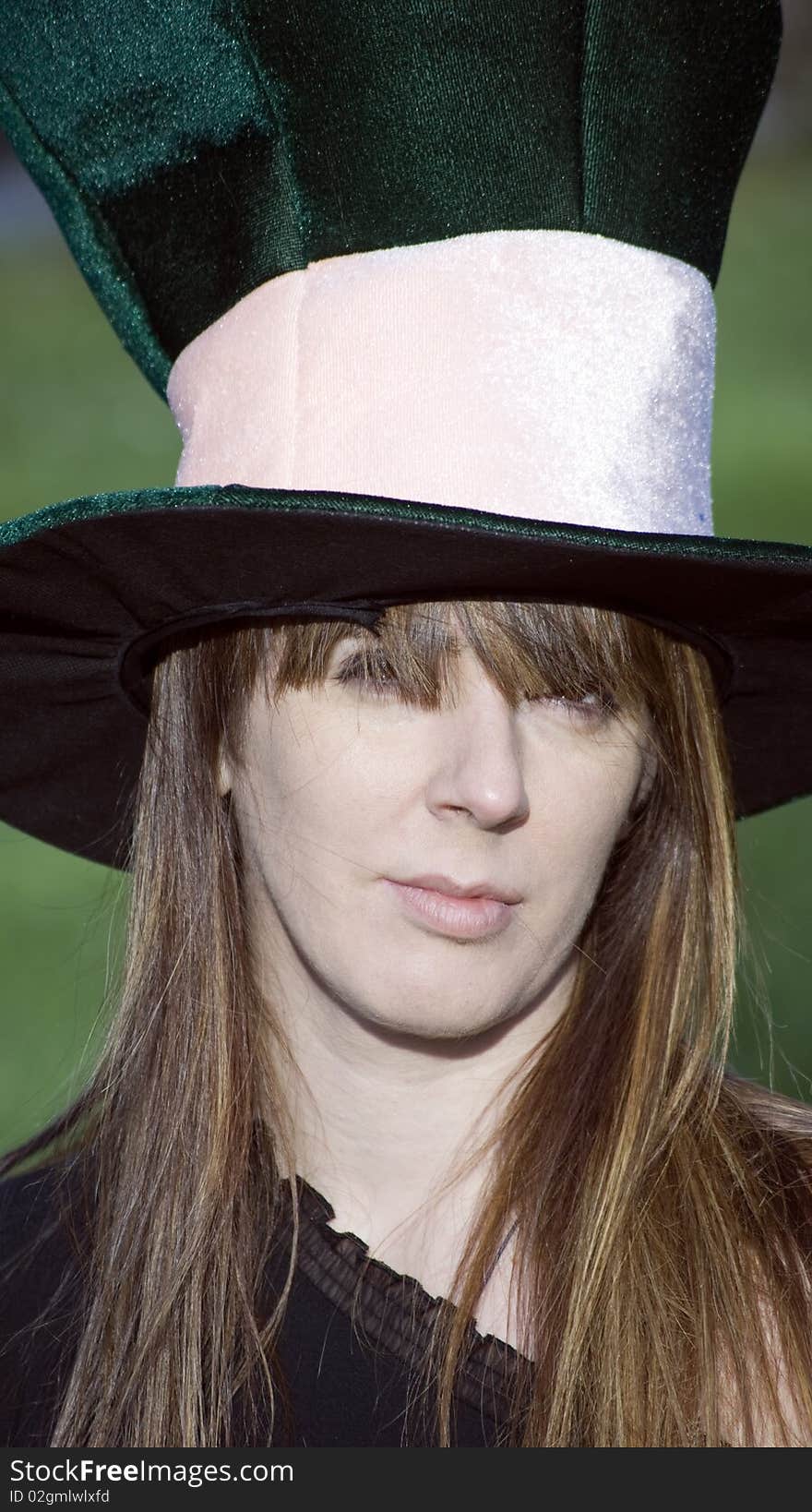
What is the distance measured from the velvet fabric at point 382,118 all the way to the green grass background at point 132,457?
231 cm

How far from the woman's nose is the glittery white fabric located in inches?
6.8

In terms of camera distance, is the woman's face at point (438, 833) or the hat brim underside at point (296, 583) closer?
the hat brim underside at point (296, 583)

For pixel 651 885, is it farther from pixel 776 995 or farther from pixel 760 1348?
pixel 776 995

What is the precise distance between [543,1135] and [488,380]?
28.0 inches

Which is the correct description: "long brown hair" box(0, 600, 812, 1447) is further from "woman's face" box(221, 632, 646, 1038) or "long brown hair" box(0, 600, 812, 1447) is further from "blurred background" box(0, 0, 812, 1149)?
"blurred background" box(0, 0, 812, 1149)

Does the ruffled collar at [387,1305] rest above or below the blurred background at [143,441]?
below

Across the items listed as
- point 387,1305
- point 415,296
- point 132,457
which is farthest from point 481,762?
point 132,457

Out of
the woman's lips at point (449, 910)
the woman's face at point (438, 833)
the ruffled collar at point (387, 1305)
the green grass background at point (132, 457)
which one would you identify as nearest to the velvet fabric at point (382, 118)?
the woman's face at point (438, 833)

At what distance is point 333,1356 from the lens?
63.4 inches

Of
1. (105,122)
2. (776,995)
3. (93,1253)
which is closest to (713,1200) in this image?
(93,1253)

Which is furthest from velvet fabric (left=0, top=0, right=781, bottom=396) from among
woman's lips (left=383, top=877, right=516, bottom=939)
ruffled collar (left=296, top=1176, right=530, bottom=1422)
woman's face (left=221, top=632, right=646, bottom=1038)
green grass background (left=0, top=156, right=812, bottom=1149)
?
green grass background (left=0, top=156, right=812, bottom=1149)

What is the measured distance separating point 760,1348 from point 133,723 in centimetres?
88

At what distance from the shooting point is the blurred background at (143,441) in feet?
14.4

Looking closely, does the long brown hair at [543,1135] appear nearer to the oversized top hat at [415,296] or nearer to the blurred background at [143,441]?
the oversized top hat at [415,296]
